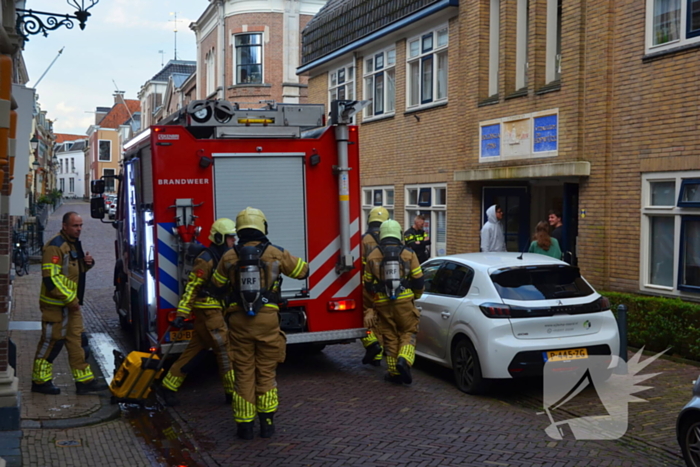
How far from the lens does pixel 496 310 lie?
25.3ft

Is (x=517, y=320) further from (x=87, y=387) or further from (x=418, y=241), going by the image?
(x=418, y=241)

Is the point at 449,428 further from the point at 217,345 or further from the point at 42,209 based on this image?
the point at 42,209

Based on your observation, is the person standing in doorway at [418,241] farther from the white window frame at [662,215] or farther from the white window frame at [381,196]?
the white window frame at [381,196]

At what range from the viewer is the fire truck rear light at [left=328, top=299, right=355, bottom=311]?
8.83 meters

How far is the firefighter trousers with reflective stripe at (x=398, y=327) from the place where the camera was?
27.8ft

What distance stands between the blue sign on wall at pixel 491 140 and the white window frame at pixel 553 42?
1395mm

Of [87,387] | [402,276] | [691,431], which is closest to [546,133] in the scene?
[402,276]

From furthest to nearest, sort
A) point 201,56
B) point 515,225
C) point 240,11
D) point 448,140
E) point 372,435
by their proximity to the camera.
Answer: point 201,56 < point 240,11 < point 448,140 < point 515,225 < point 372,435

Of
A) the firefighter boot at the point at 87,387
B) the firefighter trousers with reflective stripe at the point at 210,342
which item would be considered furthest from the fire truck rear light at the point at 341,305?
the firefighter boot at the point at 87,387

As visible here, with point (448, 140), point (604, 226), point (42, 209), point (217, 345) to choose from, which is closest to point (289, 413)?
point (217, 345)

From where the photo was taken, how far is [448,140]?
16297 millimetres

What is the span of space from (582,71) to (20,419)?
9.69 m

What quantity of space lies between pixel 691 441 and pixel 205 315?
440 centimetres

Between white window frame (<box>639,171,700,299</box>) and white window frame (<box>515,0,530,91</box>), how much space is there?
3.82 m
